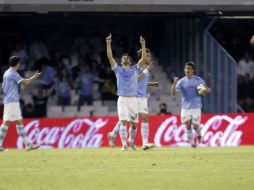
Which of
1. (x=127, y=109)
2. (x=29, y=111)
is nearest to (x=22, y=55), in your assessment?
(x=29, y=111)

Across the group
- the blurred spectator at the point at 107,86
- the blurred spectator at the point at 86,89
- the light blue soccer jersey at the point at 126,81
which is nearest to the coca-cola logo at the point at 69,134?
the blurred spectator at the point at 86,89

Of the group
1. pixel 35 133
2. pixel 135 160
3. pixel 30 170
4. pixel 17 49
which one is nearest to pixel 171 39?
pixel 17 49

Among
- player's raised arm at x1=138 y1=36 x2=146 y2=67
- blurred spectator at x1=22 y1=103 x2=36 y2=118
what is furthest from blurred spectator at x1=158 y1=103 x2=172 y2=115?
player's raised arm at x1=138 y1=36 x2=146 y2=67

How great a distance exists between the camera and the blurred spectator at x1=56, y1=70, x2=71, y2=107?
3728 centimetres

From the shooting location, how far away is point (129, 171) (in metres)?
17.9

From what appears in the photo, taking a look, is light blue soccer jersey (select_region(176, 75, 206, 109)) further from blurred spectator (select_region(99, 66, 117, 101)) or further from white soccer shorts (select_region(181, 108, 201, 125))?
blurred spectator (select_region(99, 66, 117, 101))

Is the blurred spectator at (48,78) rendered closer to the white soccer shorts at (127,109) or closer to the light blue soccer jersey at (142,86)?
the light blue soccer jersey at (142,86)

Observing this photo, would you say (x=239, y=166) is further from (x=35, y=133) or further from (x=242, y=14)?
(x=242, y=14)

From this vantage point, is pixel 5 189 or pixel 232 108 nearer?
pixel 5 189

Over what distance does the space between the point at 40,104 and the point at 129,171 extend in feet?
64.0

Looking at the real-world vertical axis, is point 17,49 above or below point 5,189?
above

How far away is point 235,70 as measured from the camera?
3691 centimetres

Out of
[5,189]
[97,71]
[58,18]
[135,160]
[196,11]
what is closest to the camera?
[5,189]

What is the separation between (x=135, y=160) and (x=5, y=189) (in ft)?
19.8
